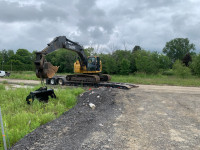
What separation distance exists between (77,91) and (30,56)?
5926cm

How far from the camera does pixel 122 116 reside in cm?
661

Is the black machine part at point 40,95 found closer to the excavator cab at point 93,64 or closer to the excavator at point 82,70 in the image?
the excavator at point 82,70

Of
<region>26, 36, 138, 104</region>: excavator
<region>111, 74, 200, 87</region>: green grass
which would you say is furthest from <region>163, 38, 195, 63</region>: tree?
<region>26, 36, 138, 104</region>: excavator

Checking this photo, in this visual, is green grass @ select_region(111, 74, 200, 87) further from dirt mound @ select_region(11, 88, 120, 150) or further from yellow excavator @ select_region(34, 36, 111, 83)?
dirt mound @ select_region(11, 88, 120, 150)

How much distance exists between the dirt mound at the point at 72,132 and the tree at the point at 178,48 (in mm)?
76063

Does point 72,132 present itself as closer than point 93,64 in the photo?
Yes

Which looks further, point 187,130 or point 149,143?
point 187,130

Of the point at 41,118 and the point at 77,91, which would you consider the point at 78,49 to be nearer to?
the point at 77,91

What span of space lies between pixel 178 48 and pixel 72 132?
79095 millimetres

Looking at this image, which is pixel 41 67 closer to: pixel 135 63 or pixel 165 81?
pixel 165 81

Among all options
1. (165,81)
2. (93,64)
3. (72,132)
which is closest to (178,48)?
(165,81)

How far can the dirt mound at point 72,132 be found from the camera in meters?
4.04

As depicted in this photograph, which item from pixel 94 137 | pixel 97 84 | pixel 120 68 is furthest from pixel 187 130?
pixel 120 68

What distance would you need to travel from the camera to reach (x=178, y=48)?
2943 inches
